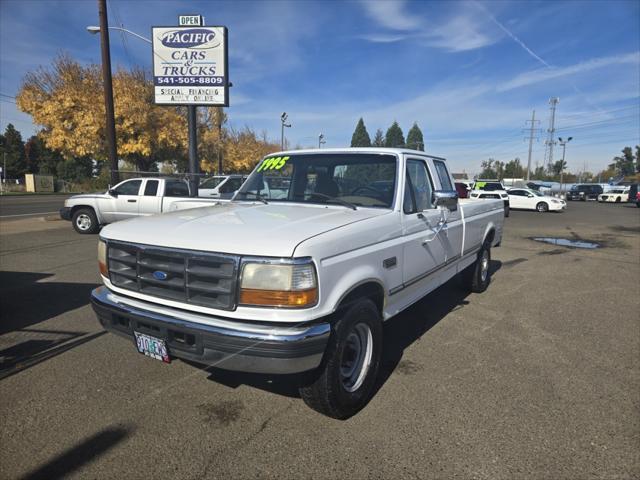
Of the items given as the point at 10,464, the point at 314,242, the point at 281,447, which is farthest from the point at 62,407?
the point at 314,242

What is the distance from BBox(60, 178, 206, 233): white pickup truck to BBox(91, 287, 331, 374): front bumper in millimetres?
10007

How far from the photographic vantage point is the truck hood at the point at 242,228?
250 cm

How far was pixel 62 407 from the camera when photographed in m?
3.07

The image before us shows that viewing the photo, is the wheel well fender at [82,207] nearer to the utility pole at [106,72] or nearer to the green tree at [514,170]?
the utility pole at [106,72]

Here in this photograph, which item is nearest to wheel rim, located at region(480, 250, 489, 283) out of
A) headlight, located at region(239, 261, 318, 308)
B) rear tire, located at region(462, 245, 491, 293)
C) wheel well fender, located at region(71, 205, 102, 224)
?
rear tire, located at region(462, 245, 491, 293)

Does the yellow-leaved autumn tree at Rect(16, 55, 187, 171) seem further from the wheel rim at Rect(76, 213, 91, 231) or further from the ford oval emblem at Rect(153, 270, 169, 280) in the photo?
the ford oval emblem at Rect(153, 270, 169, 280)

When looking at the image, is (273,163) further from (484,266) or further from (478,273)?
(484,266)

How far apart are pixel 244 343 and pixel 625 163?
149 m

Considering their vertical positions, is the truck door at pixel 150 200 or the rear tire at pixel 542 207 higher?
the truck door at pixel 150 200

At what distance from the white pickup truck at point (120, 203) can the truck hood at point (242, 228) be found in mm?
9132

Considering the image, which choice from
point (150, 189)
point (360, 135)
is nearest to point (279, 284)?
point (150, 189)

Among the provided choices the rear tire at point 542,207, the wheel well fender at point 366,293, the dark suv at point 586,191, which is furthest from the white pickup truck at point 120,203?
the dark suv at point 586,191

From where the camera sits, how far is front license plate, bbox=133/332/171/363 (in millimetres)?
2725

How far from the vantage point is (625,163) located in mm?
119188
